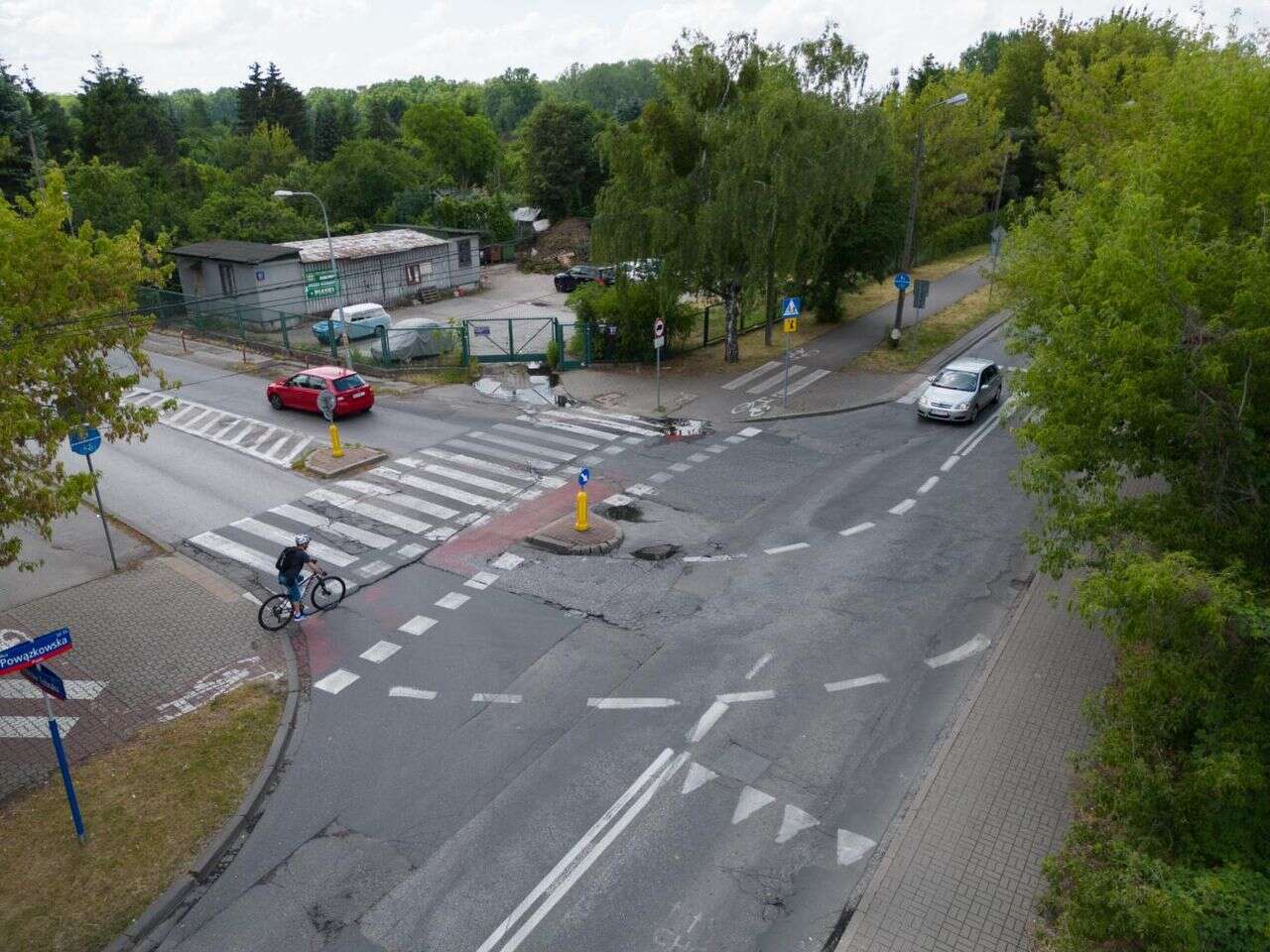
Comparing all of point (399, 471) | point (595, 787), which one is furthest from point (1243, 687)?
point (399, 471)

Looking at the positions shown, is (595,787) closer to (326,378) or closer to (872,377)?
(326,378)

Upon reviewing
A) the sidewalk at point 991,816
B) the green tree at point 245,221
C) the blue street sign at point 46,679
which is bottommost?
the sidewalk at point 991,816

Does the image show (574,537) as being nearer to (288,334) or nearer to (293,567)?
(293,567)

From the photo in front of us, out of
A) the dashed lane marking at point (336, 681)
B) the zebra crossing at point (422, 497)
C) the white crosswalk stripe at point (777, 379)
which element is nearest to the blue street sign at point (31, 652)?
the dashed lane marking at point (336, 681)

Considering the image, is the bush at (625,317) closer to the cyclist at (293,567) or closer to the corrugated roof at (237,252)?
the corrugated roof at (237,252)

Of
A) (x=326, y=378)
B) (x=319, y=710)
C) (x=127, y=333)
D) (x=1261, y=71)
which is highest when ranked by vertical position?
(x=1261, y=71)

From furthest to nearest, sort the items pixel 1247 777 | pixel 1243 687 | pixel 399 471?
1. pixel 399 471
2. pixel 1243 687
3. pixel 1247 777

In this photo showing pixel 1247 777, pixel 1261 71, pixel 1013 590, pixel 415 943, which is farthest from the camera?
pixel 1013 590
